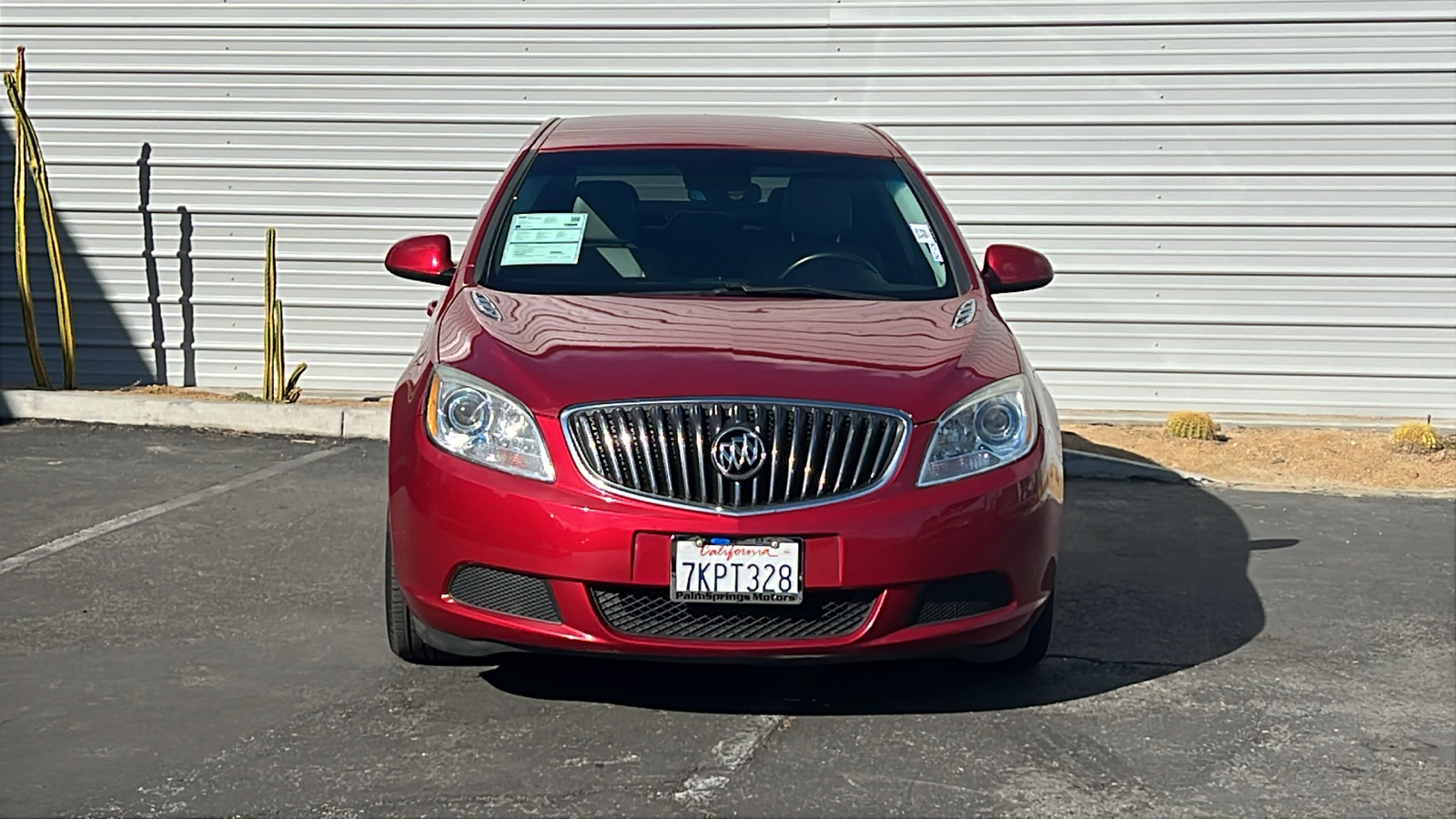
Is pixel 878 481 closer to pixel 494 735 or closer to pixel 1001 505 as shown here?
pixel 1001 505

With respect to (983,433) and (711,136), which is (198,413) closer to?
(711,136)

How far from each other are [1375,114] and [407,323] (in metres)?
5.70

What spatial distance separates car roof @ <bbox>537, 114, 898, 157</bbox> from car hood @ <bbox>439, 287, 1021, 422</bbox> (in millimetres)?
927

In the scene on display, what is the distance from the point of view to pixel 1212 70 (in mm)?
9641

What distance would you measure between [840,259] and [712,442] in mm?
1490

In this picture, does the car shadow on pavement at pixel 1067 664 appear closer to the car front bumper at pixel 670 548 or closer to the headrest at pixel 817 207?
the car front bumper at pixel 670 548

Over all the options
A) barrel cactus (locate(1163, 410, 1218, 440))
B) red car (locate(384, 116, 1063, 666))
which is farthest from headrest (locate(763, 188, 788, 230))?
barrel cactus (locate(1163, 410, 1218, 440))

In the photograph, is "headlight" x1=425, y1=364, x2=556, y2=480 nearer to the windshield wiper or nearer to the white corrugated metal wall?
the windshield wiper

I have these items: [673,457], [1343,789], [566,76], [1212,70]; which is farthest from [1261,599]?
[566,76]

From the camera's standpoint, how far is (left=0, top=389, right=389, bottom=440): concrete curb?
911 cm

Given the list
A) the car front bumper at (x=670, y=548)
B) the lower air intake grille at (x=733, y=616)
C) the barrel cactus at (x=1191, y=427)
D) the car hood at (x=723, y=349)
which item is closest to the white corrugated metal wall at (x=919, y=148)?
the barrel cactus at (x=1191, y=427)

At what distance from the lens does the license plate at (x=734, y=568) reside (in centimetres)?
400

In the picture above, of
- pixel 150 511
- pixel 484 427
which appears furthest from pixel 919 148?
pixel 484 427

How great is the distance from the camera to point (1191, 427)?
30.3 ft
